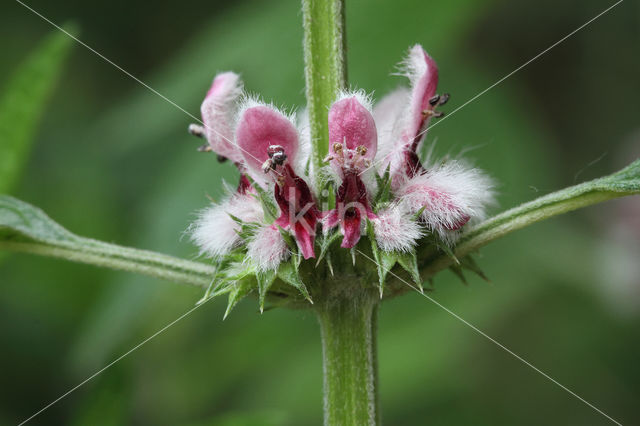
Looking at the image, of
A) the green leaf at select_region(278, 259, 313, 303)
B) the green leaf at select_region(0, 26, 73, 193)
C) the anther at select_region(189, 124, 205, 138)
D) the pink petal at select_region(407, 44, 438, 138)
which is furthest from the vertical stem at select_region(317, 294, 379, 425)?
the green leaf at select_region(0, 26, 73, 193)

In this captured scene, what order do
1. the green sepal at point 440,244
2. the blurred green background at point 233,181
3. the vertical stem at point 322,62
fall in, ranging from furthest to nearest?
the blurred green background at point 233,181, the vertical stem at point 322,62, the green sepal at point 440,244

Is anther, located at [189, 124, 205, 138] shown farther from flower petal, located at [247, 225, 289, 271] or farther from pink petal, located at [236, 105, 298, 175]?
flower petal, located at [247, 225, 289, 271]

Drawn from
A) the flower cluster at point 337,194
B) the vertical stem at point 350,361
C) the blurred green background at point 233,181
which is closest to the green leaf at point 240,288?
the flower cluster at point 337,194

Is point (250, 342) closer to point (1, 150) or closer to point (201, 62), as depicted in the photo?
point (201, 62)

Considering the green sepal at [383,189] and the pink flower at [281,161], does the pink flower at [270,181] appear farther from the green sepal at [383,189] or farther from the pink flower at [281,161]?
the green sepal at [383,189]

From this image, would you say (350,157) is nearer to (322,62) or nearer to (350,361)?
(322,62)

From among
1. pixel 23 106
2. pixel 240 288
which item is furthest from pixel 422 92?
pixel 23 106

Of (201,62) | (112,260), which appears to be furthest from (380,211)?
(201,62)

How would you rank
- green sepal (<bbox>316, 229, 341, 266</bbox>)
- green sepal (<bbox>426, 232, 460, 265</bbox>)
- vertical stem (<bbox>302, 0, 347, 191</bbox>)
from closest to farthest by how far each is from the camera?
green sepal (<bbox>316, 229, 341, 266</bbox>)
green sepal (<bbox>426, 232, 460, 265</bbox>)
vertical stem (<bbox>302, 0, 347, 191</bbox>)
